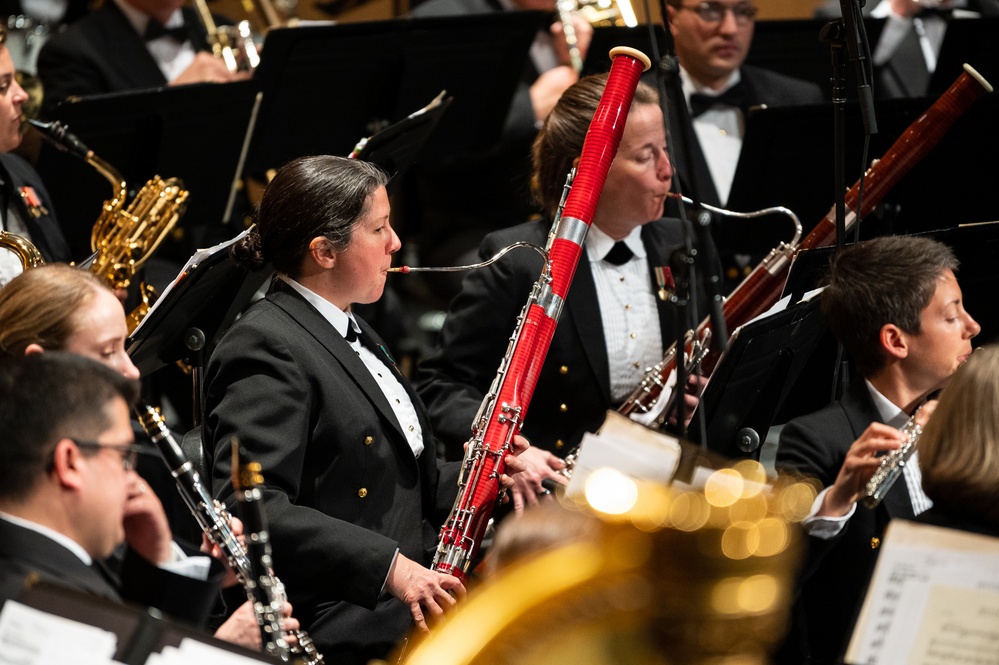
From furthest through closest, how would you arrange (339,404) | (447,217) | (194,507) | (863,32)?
(447,217) < (863,32) < (339,404) < (194,507)

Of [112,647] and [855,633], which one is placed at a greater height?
[855,633]

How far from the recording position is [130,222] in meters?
3.44

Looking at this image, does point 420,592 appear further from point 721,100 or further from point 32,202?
point 721,100

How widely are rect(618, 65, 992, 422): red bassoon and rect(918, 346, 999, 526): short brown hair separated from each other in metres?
0.96

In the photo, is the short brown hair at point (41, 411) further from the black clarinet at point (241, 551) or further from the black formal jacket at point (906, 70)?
the black formal jacket at point (906, 70)

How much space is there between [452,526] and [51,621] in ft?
3.45

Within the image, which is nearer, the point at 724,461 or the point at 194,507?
the point at 724,461

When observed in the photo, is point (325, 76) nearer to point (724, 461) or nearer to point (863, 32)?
point (863, 32)

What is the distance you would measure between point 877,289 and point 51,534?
1.67m

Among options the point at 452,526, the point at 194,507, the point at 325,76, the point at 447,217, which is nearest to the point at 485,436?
the point at 452,526

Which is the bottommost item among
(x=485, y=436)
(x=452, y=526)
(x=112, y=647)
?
(x=112, y=647)

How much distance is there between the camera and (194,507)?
1.96 meters

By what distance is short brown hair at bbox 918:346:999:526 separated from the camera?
1.92 m

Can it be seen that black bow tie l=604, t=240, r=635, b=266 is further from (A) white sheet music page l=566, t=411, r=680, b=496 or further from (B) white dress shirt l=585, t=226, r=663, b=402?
(A) white sheet music page l=566, t=411, r=680, b=496
